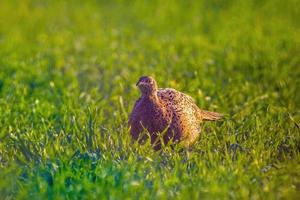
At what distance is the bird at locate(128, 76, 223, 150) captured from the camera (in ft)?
18.3

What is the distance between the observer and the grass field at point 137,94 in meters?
4.83

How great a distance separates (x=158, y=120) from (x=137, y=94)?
5.56 feet

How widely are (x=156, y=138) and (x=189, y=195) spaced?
1.03 metres

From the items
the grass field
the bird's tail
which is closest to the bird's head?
the grass field

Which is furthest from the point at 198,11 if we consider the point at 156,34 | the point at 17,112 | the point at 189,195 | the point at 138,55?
the point at 189,195

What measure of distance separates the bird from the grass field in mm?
101

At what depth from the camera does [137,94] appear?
23.9ft

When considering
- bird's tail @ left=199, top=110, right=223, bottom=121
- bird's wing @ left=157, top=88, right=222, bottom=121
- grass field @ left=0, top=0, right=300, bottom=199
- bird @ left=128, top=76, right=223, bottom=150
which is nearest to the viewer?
grass field @ left=0, top=0, right=300, bottom=199

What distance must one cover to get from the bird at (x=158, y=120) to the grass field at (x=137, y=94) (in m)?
0.10

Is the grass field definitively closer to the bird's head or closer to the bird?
the bird

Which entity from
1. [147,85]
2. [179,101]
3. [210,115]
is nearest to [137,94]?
[210,115]

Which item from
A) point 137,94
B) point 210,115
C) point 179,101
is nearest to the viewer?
point 179,101

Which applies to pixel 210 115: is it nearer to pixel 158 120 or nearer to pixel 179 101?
pixel 179 101

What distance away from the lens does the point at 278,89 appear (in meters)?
7.88
